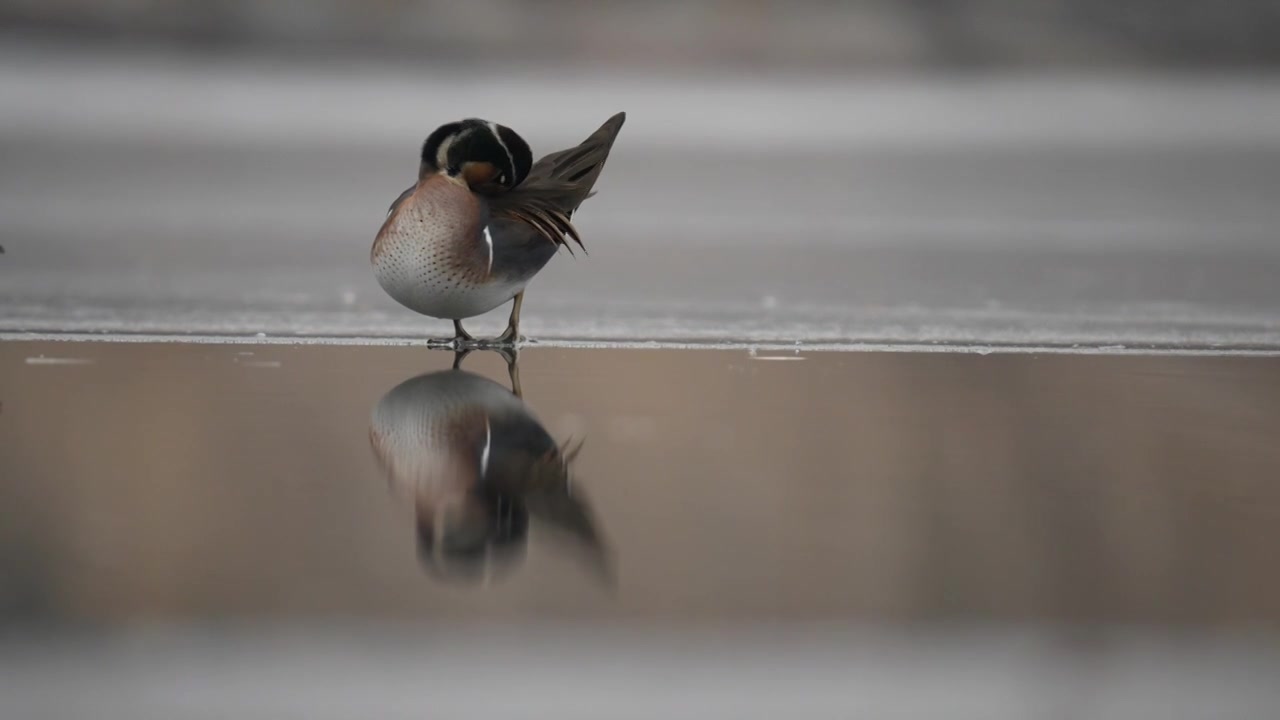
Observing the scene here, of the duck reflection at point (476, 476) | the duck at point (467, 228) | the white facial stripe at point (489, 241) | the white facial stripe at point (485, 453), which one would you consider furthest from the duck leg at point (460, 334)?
the white facial stripe at point (485, 453)

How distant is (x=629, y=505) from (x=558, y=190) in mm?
1068

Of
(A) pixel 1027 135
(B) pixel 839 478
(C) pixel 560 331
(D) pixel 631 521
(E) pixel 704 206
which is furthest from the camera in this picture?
(A) pixel 1027 135

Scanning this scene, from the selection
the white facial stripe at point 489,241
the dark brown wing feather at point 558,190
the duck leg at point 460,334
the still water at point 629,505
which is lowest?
the still water at point 629,505

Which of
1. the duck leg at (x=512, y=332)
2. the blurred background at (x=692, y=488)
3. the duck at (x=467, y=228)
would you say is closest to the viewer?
the blurred background at (x=692, y=488)

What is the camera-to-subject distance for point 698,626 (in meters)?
0.86

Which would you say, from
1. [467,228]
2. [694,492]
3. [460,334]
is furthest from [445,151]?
[694,492]

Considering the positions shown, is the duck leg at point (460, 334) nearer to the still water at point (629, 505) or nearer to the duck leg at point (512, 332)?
the duck leg at point (512, 332)

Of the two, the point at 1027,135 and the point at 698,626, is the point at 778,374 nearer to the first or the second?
the point at 698,626

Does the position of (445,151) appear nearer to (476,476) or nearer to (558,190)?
(558,190)

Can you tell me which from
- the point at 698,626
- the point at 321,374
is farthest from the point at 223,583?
the point at 321,374

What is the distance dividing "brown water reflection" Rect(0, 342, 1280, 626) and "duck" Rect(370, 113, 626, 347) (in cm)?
12

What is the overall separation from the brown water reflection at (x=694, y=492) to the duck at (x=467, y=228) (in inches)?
4.7

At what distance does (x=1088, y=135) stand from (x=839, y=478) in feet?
13.4

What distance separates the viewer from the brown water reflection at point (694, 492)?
0.90 m
